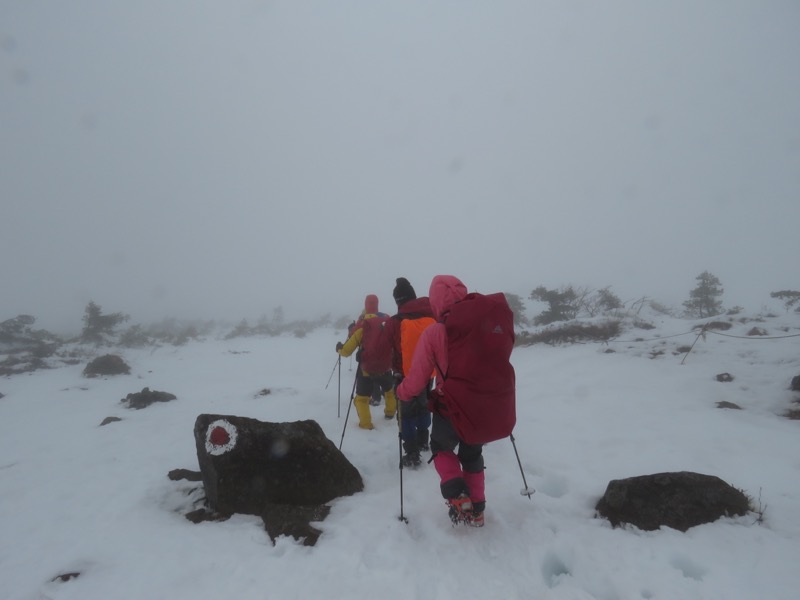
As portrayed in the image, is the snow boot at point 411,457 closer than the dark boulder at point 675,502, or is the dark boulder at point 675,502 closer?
the dark boulder at point 675,502

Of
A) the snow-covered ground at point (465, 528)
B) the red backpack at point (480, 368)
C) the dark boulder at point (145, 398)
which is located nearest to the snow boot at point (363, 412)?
the snow-covered ground at point (465, 528)

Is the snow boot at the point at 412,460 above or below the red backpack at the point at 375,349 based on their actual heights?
below

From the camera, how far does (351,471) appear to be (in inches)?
187

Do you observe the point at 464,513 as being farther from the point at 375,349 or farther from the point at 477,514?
the point at 375,349

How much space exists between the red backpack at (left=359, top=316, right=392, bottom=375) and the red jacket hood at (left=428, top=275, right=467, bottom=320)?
3206 millimetres

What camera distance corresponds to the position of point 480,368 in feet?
11.6

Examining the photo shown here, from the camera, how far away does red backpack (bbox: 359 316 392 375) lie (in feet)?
23.3

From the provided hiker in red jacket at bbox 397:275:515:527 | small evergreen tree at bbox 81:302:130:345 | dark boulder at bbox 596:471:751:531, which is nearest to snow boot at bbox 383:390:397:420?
hiker in red jacket at bbox 397:275:515:527

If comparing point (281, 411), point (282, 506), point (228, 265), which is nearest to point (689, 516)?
point (282, 506)

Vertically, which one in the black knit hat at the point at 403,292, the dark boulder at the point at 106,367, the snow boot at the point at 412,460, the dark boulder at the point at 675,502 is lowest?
the dark boulder at the point at 106,367

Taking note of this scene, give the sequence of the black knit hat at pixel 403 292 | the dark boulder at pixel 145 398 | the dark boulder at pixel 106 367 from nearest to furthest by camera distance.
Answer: the black knit hat at pixel 403 292 < the dark boulder at pixel 145 398 < the dark boulder at pixel 106 367

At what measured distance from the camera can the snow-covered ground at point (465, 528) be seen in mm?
3023

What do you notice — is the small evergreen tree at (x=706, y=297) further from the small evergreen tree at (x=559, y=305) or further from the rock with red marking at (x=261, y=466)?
the rock with red marking at (x=261, y=466)

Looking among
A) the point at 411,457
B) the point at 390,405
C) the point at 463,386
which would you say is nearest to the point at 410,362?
the point at 411,457
